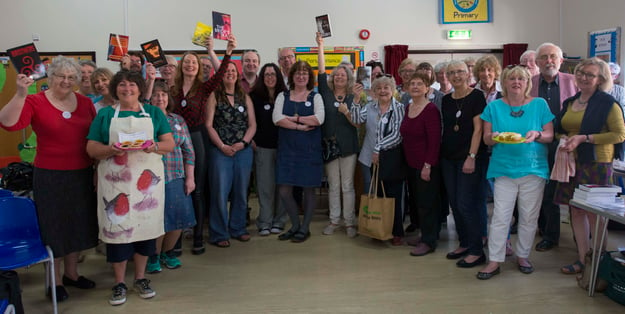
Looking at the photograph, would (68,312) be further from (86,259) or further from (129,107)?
(129,107)

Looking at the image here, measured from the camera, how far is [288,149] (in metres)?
3.92

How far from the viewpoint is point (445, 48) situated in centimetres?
748

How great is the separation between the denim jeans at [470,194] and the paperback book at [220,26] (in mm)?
2077

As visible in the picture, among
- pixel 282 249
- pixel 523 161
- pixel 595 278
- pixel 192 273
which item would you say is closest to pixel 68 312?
pixel 192 273

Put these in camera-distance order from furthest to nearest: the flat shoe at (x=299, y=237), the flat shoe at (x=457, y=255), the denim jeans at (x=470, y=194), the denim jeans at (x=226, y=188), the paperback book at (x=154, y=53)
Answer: the flat shoe at (x=299, y=237) → the denim jeans at (x=226, y=188) → the flat shoe at (x=457, y=255) → the paperback book at (x=154, y=53) → the denim jeans at (x=470, y=194)

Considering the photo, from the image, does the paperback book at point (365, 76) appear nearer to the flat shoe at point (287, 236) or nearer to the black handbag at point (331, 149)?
the black handbag at point (331, 149)

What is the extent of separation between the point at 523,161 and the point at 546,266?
92 centimetres

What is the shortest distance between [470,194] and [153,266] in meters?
2.37

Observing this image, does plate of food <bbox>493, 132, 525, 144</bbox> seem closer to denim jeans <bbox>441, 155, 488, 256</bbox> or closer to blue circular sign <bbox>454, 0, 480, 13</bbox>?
denim jeans <bbox>441, 155, 488, 256</bbox>

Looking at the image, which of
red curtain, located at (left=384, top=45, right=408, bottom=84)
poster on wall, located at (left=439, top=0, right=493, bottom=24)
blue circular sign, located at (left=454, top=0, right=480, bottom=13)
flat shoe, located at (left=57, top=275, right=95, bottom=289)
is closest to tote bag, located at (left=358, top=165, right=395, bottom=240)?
flat shoe, located at (left=57, top=275, right=95, bottom=289)

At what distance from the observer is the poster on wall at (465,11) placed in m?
7.42

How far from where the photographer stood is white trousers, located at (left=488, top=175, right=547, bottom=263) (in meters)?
3.01

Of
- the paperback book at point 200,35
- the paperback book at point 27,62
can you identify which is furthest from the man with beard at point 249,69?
the paperback book at point 27,62

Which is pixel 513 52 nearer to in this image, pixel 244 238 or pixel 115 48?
pixel 244 238
